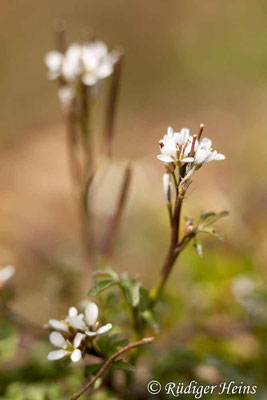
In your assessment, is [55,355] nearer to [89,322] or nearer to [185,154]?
[89,322]

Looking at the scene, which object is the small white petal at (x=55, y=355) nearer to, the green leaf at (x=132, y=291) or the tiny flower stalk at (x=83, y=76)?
the green leaf at (x=132, y=291)

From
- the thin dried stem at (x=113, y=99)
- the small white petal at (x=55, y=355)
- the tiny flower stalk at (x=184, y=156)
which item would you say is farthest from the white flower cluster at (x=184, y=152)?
the thin dried stem at (x=113, y=99)

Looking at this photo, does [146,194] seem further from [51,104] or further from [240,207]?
[51,104]

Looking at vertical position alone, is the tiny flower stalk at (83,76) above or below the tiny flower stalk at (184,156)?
above

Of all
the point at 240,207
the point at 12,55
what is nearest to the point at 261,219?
the point at 240,207

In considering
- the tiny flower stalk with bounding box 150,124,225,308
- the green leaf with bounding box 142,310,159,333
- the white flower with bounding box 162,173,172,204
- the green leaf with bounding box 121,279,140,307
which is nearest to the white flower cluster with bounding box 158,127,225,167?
the tiny flower stalk with bounding box 150,124,225,308

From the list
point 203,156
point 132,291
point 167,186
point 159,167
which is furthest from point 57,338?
point 159,167
